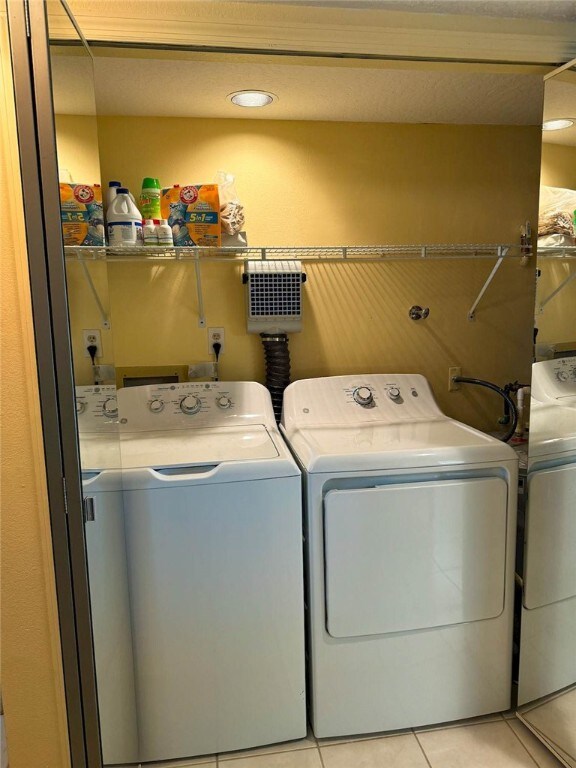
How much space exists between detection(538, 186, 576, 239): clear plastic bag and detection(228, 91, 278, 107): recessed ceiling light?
1.06m

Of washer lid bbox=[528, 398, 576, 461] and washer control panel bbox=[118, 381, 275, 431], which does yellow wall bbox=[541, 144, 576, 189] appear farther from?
washer control panel bbox=[118, 381, 275, 431]

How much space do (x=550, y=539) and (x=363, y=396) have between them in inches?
34.9

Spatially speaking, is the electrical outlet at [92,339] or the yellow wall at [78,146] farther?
the electrical outlet at [92,339]

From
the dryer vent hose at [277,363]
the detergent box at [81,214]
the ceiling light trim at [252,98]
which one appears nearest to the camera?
the detergent box at [81,214]

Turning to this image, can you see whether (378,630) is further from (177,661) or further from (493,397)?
(493,397)

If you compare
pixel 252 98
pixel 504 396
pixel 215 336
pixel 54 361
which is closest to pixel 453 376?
pixel 504 396

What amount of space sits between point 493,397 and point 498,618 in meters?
1.12

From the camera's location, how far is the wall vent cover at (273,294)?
2.31m

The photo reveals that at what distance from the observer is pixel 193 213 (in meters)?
2.09

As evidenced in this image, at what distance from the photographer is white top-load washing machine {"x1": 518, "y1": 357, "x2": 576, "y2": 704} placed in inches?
68.4

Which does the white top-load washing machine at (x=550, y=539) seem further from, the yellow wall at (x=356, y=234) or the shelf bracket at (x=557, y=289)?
the yellow wall at (x=356, y=234)

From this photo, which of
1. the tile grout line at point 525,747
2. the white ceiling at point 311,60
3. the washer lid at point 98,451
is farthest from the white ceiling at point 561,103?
the tile grout line at point 525,747

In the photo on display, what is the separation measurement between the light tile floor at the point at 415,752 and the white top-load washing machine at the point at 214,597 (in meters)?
0.05

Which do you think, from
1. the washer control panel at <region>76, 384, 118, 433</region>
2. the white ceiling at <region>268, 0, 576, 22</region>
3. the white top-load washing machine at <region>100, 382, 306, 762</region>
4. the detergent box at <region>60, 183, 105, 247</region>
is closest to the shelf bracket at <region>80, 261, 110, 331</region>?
the detergent box at <region>60, 183, 105, 247</region>
